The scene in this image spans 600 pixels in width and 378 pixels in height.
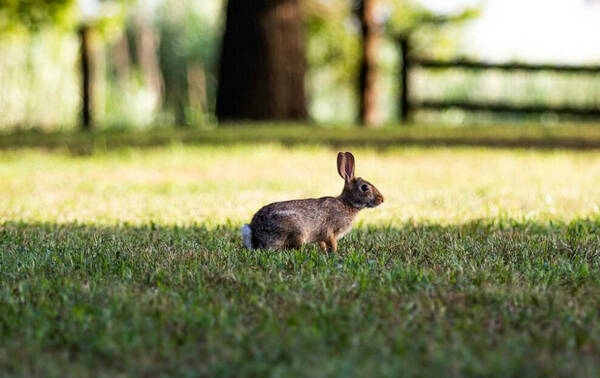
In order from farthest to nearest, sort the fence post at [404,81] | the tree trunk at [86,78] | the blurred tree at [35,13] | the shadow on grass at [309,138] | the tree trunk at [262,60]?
the fence post at [404,81] → the tree trunk at [86,78] → the tree trunk at [262,60] → the blurred tree at [35,13] → the shadow on grass at [309,138]

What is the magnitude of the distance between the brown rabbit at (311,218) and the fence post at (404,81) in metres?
14.4

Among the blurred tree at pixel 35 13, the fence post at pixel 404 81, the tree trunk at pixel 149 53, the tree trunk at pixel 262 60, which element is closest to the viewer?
the blurred tree at pixel 35 13

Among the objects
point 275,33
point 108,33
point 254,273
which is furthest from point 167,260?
point 108,33

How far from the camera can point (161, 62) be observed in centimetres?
2566

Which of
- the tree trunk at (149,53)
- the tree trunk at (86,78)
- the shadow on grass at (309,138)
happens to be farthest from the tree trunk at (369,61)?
the tree trunk at (149,53)

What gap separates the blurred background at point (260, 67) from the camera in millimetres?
17422

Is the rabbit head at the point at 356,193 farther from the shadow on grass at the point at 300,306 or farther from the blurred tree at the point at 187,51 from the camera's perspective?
the blurred tree at the point at 187,51

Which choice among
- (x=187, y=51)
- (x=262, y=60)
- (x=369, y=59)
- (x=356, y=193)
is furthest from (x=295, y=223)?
(x=187, y=51)

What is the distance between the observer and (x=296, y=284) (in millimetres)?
4762

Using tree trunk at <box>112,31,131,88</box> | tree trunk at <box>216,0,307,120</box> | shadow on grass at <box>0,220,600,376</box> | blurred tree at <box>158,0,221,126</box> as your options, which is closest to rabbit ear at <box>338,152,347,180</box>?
shadow on grass at <box>0,220,600,376</box>

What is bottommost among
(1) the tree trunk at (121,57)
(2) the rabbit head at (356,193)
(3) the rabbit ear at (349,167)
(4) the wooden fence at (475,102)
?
(2) the rabbit head at (356,193)

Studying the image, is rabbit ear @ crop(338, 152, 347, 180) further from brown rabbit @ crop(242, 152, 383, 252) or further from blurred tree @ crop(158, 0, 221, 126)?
blurred tree @ crop(158, 0, 221, 126)

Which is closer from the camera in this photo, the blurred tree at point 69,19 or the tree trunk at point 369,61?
the blurred tree at point 69,19

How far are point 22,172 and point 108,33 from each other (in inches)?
305
